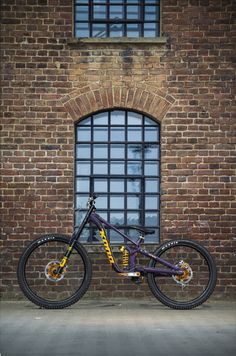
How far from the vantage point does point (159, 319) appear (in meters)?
7.75

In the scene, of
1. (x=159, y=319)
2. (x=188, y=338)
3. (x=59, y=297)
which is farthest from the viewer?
(x=59, y=297)

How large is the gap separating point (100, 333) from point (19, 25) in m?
4.94

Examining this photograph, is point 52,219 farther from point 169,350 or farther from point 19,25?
point 169,350

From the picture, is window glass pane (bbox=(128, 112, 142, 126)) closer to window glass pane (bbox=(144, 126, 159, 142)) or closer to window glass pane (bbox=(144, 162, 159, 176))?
window glass pane (bbox=(144, 126, 159, 142))

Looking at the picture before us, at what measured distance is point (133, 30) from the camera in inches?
400

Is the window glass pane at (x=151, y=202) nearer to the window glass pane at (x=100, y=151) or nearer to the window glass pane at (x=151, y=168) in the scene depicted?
the window glass pane at (x=151, y=168)

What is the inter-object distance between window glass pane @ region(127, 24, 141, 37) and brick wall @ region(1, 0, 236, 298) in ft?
0.98

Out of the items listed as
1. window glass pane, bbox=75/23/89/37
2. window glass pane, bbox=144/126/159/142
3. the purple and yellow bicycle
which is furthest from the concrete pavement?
window glass pane, bbox=75/23/89/37

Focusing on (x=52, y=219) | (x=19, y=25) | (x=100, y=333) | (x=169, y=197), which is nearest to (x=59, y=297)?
(x=52, y=219)

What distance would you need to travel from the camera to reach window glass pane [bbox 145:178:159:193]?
998 centimetres

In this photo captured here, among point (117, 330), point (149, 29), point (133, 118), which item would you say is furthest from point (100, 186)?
point (117, 330)

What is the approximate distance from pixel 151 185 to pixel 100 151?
0.85m

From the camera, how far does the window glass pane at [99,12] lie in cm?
1016

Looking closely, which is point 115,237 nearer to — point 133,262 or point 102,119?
point 133,262
